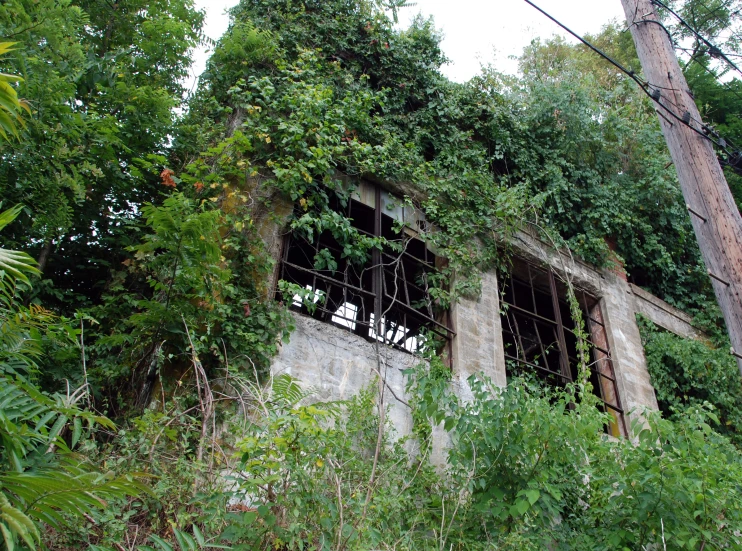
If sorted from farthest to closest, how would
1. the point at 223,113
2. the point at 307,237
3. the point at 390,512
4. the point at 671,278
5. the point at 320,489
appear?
the point at 671,278 < the point at 223,113 < the point at 307,237 < the point at 390,512 < the point at 320,489

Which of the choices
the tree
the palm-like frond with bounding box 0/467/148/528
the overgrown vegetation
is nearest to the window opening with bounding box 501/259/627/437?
the overgrown vegetation

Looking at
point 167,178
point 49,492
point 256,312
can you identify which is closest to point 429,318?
point 256,312

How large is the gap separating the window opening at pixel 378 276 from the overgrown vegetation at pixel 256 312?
0.21 m

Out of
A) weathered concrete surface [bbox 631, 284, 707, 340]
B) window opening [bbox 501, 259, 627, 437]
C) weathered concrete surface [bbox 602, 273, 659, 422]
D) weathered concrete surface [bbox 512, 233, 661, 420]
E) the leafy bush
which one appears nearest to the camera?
window opening [bbox 501, 259, 627, 437]

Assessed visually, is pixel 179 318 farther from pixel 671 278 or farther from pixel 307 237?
pixel 671 278

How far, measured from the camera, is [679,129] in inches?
233

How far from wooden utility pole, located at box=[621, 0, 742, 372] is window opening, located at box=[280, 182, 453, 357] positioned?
2761 millimetres

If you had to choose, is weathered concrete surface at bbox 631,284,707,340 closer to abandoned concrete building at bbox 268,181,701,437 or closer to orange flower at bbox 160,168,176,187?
abandoned concrete building at bbox 268,181,701,437

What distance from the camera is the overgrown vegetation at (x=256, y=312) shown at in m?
3.50

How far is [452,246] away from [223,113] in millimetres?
3199

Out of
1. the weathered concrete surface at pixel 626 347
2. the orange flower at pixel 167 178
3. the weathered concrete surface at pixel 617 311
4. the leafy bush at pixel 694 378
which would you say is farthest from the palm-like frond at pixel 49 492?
the leafy bush at pixel 694 378

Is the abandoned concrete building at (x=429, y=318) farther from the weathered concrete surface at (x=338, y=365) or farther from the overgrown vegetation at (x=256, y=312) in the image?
the overgrown vegetation at (x=256, y=312)

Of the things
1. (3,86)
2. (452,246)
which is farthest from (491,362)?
(3,86)

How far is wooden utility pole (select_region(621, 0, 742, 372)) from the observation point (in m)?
5.07
